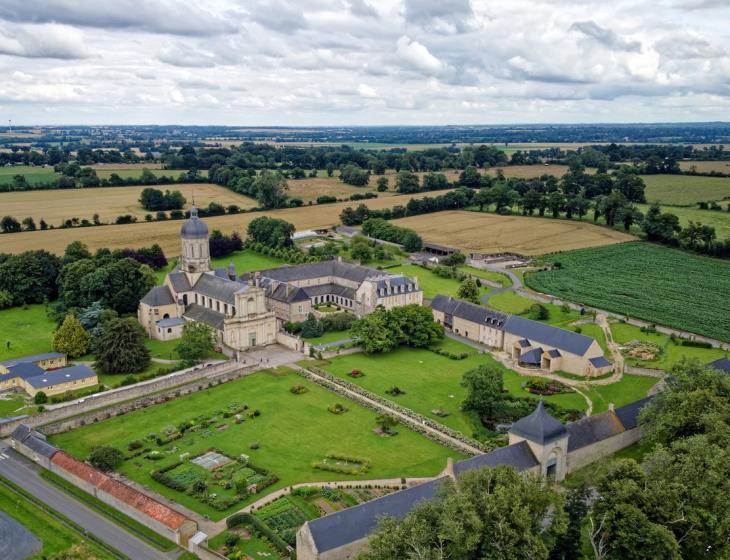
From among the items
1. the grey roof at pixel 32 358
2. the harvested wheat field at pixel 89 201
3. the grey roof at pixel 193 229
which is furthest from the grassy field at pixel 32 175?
the grey roof at pixel 32 358

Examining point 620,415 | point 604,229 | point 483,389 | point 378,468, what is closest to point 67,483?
point 378,468

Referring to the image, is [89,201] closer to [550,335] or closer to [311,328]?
[311,328]

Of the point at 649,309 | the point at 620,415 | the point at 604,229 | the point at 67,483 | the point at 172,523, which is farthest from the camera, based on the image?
the point at 604,229

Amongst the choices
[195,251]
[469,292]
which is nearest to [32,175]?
[195,251]

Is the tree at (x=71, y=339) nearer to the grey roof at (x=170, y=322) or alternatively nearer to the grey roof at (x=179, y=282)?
the grey roof at (x=170, y=322)

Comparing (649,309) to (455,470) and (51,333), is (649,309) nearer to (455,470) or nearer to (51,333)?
(455,470)

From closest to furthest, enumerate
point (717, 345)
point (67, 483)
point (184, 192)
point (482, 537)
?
point (482, 537) → point (67, 483) → point (717, 345) → point (184, 192)
